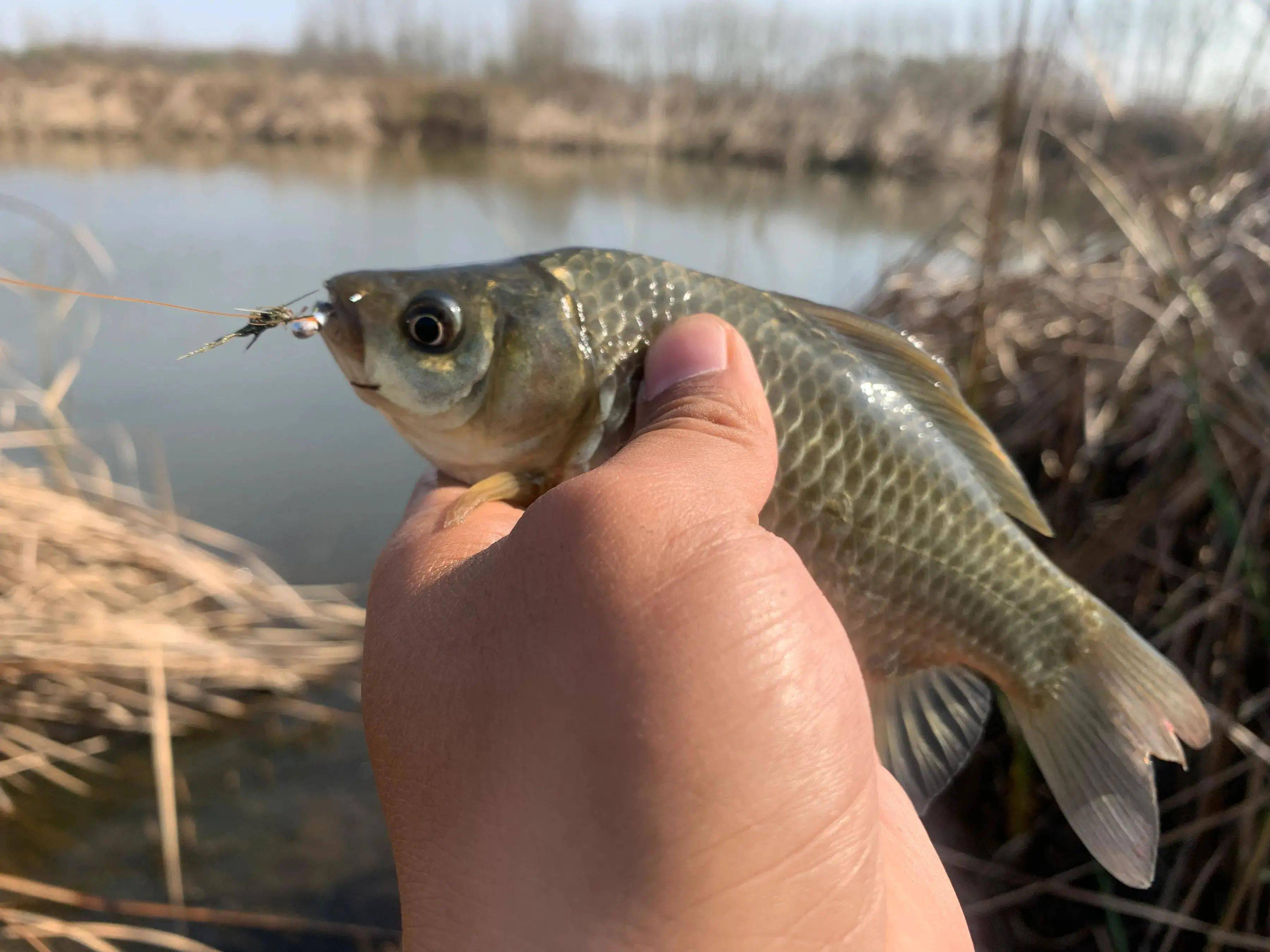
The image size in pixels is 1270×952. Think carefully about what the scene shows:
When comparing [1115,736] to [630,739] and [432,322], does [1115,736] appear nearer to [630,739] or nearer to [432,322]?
[630,739]

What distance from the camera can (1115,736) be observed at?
1871 mm

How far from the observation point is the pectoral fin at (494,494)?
1618 mm

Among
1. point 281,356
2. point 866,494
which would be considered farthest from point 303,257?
point 866,494

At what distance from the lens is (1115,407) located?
11.2ft

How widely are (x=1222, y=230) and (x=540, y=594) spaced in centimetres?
355

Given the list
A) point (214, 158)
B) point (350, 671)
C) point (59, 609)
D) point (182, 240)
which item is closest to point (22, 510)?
point (59, 609)

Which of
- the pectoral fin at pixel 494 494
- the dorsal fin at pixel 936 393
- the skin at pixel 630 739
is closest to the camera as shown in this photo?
the skin at pixel 630 739

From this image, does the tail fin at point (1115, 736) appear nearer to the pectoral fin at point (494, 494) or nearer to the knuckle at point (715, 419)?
the knuckle at point (715, 419)

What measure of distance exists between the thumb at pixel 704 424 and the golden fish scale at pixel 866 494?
10 cm

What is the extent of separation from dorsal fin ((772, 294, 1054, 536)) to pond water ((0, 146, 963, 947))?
240cm

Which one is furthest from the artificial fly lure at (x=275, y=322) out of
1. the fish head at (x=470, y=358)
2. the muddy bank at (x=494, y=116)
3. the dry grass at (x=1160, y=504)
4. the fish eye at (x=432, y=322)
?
the muddy bank at (x=494, y=116)

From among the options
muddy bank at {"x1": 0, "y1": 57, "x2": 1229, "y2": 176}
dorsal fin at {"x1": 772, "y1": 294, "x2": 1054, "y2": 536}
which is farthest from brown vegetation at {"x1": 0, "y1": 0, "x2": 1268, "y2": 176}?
dorsal fin at {"x1": 772, "y1": 294, "x2": 1054, "y2": 536}

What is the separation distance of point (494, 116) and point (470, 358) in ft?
99.1

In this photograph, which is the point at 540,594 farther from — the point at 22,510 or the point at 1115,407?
the point at 22,510
